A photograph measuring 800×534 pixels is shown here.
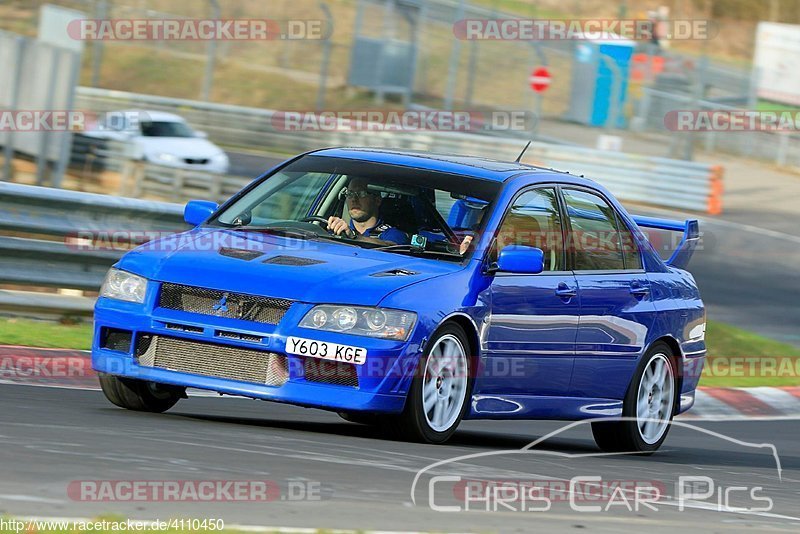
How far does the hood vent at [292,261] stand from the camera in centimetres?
773

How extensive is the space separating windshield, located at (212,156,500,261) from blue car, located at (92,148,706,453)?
0.04 feet

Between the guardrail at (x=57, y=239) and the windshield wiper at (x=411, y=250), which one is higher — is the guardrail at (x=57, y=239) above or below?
below

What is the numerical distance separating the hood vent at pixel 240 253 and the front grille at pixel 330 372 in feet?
2.31

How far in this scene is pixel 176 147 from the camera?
28344 mm

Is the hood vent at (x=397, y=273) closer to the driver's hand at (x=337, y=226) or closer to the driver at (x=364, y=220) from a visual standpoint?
the driver at (x=364, y=220)

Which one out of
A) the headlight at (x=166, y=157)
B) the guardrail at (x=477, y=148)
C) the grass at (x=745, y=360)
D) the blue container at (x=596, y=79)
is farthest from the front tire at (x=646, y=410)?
the blue container at (x=596, y=79)

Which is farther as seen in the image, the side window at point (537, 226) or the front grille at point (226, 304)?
the side window at point (537, 226)

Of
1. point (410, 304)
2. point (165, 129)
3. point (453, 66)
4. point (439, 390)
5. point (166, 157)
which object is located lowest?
point (439, 390)

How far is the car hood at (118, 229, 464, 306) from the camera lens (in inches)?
294

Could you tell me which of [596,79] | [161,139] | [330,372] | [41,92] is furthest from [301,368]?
[596,79]

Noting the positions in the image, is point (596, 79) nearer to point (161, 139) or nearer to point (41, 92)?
point (161, 139)

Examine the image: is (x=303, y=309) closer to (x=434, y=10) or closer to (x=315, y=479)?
(x=315, y=479)

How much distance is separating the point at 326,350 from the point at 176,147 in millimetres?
21452

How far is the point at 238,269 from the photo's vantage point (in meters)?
7.61
